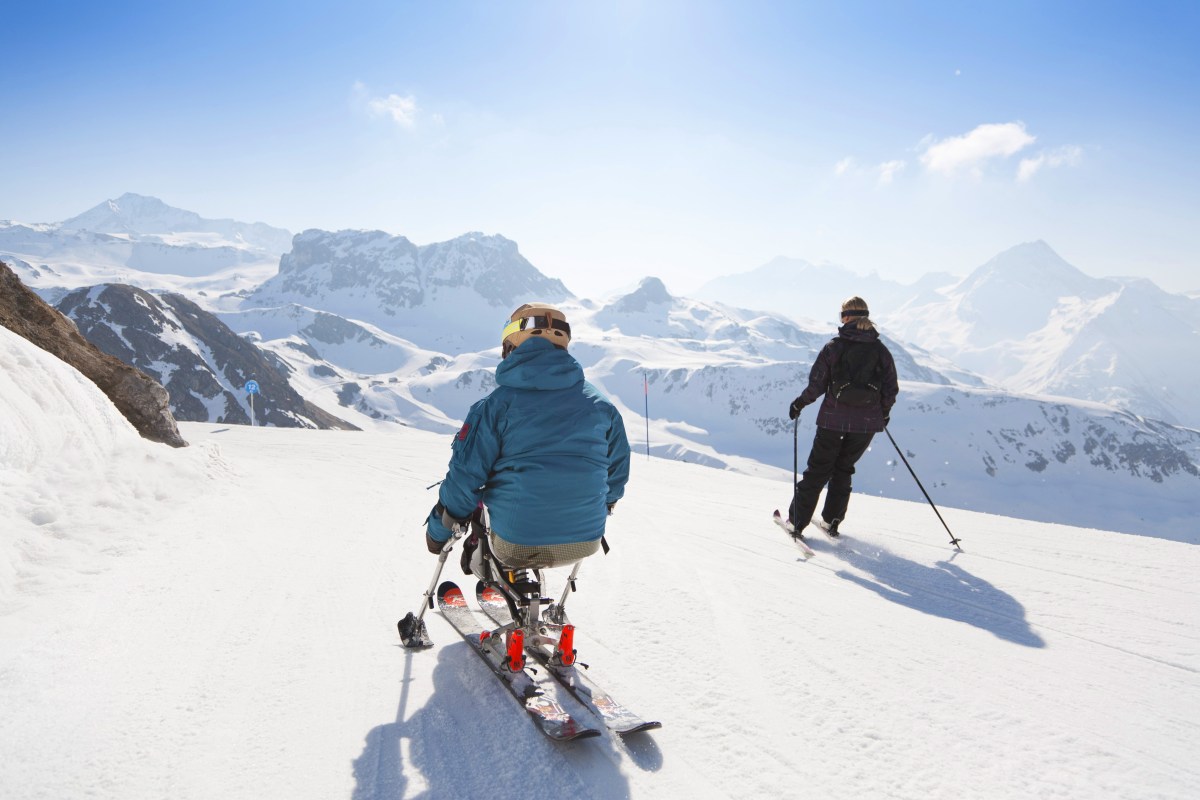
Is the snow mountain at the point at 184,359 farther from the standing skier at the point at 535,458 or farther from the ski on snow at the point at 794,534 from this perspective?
the standing skier at the point at 535,458

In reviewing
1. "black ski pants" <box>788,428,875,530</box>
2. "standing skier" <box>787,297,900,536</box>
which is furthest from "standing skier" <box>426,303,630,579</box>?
"black ski pants" <box>788,428,875,530</box>

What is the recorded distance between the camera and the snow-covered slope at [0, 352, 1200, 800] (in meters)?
2.97

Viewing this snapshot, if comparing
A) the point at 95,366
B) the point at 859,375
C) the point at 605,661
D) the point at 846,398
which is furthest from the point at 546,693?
the point at 95,366

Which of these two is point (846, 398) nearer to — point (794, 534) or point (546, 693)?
point (794, 534)

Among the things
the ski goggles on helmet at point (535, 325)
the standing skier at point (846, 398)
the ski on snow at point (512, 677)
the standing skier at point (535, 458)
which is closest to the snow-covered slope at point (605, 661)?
the ski on snow at point (512, 677)

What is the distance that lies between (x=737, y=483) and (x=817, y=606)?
7.22 meters

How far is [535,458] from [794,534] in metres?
4.75

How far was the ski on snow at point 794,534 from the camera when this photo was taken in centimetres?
673

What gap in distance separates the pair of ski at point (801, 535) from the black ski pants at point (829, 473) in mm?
110

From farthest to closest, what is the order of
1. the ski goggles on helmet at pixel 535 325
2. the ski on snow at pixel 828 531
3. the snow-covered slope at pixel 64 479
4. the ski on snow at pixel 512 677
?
the ski on snow at pixel 828 531 → the snow-covered slope at pixel 64 479 → the ski goggles on helmet at pixel 535 325 → the ski on snow at pixel 512 677

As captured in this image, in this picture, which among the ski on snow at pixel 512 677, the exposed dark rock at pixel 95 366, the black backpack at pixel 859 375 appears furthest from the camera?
the exposed dark rock at pixel 95 366

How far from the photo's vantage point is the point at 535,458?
349 centimetres

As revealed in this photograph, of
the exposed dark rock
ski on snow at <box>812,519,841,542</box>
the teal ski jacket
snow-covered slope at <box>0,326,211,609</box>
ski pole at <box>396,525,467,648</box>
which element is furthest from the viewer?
the exposed dark rock

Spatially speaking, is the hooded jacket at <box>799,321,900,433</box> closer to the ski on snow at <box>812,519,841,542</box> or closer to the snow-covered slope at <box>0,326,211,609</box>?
the ski on snow at <box>812,519,841,542</box>
